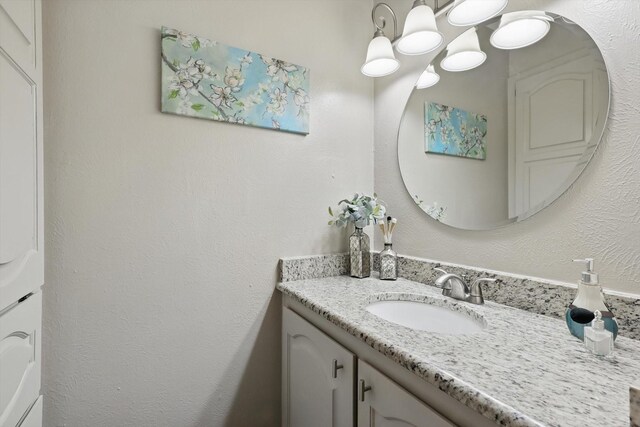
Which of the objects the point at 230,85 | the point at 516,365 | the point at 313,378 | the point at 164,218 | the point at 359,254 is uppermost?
the point at 230,85

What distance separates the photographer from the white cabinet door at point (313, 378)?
0.84 metres

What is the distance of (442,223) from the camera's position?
3.97 feet

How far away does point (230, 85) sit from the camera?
1186 millimetres

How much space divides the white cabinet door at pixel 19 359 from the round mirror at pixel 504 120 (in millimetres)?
1332

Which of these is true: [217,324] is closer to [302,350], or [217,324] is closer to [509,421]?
[302,350]

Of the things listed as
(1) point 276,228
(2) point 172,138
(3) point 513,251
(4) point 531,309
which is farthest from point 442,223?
(2) point 172,138

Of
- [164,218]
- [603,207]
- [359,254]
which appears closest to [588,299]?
[603,207]

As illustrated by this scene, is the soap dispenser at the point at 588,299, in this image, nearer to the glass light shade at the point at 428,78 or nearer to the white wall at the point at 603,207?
the white wall at the point at 603,207

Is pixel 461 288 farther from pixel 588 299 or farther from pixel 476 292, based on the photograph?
pixel 588 299

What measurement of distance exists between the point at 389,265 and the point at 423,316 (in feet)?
0.94

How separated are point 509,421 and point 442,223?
843mm

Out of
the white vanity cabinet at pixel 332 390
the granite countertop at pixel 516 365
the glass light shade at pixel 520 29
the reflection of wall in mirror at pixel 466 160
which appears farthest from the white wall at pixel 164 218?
the glass light shade at pixel 520 29

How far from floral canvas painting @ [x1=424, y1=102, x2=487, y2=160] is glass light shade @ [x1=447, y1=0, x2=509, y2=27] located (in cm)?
30

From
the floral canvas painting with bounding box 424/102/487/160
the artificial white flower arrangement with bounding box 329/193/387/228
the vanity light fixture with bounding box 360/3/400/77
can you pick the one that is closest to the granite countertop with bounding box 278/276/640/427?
the artificial white flower arrangement with bounding box 329/193/387/228
